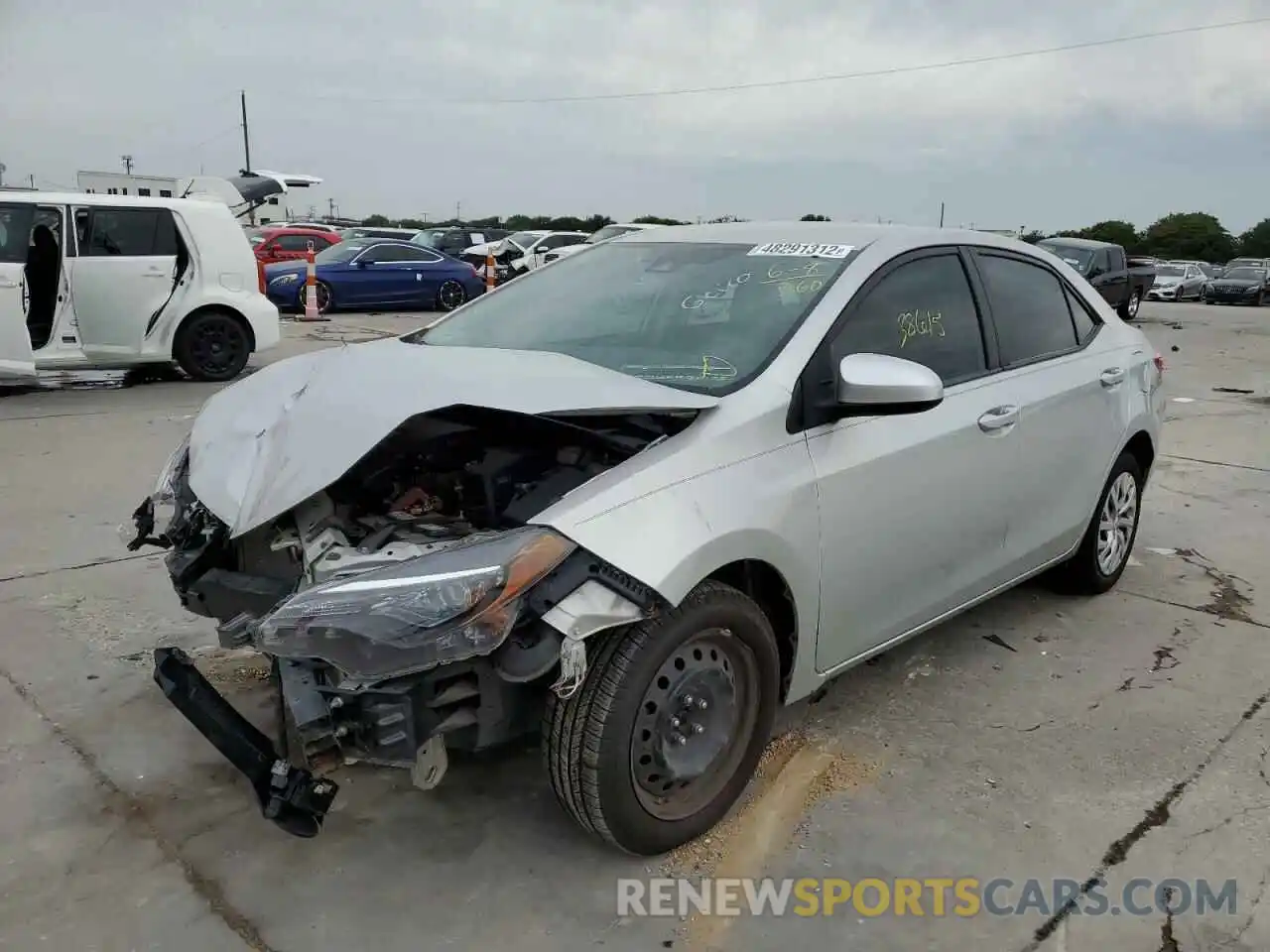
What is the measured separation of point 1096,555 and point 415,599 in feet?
11.2

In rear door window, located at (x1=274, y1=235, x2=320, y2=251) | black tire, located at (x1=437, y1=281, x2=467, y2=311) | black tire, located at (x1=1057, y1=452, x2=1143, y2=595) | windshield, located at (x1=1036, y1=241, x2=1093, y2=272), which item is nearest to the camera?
black tire, located at (x1=1057, y1=452, x2=1143, y2=595)

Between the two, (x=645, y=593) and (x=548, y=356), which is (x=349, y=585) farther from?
(x=548, y=356)

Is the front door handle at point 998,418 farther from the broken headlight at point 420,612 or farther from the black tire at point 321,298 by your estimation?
the black tire at point 321,298

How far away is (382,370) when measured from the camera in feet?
9.61

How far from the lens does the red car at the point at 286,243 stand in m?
20.4

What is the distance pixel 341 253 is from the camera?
59.2 feet

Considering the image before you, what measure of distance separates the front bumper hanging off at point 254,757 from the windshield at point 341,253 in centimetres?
1581

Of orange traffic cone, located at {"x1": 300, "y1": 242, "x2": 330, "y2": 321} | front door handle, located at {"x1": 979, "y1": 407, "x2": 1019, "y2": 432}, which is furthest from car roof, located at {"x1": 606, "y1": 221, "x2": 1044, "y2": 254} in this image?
orange traffic cone, located at {"x1": 300, "y1": 242, "x2": 330, "y2": 321}

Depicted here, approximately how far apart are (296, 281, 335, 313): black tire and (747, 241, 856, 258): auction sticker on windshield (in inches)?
589

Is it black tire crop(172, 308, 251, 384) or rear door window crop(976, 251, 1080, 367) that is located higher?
rear door window crop(976, 251, 1080, 367)

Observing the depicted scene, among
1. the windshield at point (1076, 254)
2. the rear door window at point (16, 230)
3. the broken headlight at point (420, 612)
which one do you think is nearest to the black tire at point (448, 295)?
the rear door window at point (16, 230)

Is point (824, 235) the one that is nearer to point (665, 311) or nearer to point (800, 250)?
point (800, 250)

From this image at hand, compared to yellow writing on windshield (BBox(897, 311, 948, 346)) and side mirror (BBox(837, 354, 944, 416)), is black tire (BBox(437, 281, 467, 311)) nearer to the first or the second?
yellow writing on windshield (BBox(897, 311, 948, 346))

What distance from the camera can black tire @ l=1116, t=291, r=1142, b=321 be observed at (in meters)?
21.8
